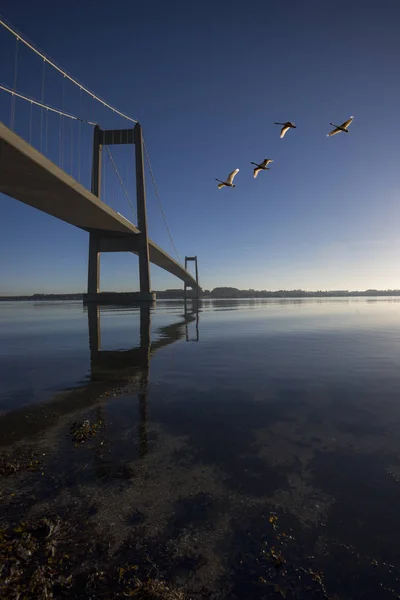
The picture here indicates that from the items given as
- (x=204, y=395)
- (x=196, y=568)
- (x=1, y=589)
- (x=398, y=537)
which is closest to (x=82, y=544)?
(x=1, y=589)

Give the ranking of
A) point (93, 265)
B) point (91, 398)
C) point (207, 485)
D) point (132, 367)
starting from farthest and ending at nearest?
1. point (93, 265)
2. point (132, 367)
3. point (91, 398)
4. point (207, 485)

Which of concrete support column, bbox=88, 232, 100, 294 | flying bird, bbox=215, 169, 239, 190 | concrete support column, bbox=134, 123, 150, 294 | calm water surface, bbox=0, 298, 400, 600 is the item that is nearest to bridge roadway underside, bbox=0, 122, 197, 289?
concrete support column, bbox=88, 232, 100, 294

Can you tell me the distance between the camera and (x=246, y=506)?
2607 mm

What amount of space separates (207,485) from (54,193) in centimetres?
3265

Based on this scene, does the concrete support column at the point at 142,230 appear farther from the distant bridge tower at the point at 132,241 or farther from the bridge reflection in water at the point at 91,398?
the bridge reflection in water at the point at 91,398

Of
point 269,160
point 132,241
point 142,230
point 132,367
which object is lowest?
point 132,367

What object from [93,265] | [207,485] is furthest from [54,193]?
[207,485]

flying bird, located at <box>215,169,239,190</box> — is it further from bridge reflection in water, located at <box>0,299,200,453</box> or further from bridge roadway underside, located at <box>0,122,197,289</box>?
bridge roadway underside, located at <box>0,122,197,289</box>

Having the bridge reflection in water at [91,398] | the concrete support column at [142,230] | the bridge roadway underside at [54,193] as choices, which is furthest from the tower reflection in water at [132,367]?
the concrete support column at [142,230]

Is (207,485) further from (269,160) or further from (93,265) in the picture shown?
(93,265)

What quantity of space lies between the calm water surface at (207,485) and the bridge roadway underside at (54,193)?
70.0ft

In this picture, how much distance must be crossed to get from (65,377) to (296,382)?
5292 mm

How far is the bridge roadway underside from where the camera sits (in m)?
22.0

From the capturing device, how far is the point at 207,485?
115 inches
